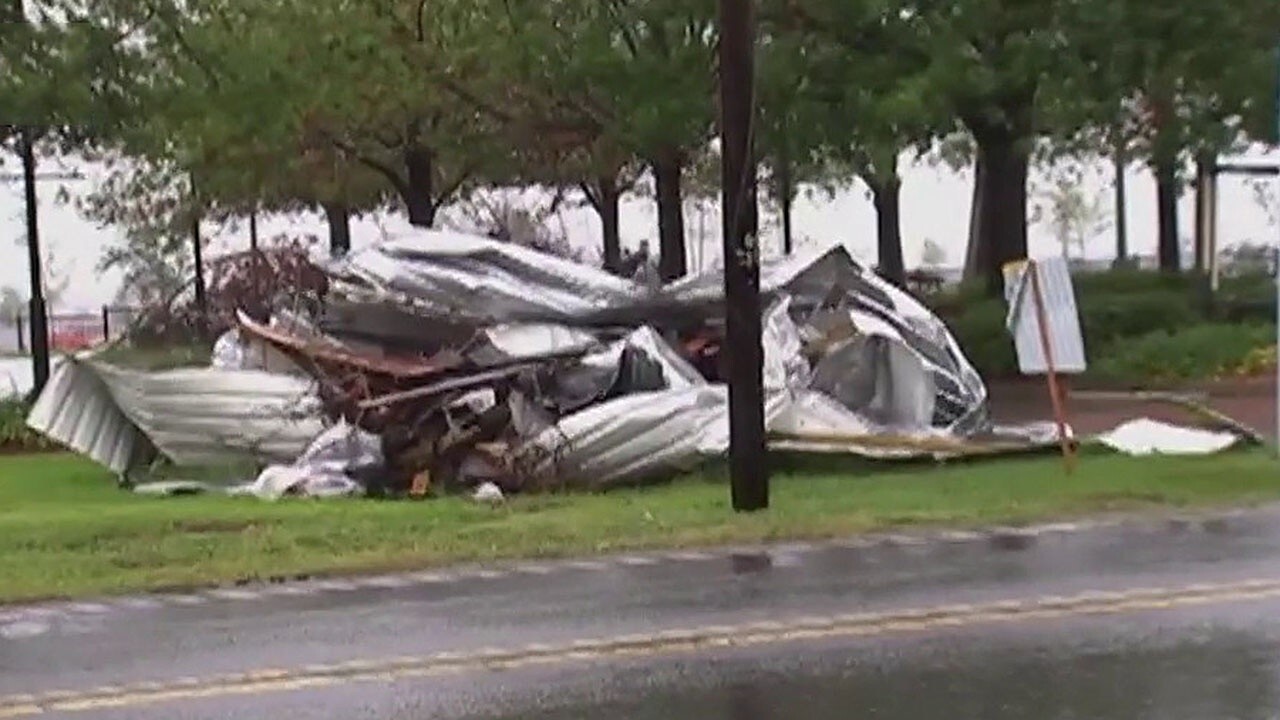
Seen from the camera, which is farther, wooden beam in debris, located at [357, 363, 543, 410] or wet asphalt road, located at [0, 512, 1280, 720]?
wooden beam in debris, located at [357, 363, 543, 410]

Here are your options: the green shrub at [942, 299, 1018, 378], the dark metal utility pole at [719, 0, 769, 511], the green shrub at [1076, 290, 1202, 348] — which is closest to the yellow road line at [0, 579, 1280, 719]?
the dark metal utility pole at [719, 0, 769, 511]

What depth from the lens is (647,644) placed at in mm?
9477

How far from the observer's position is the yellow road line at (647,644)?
880cm

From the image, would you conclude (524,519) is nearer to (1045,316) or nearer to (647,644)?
(1045,316)

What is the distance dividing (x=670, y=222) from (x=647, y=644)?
2447 cm

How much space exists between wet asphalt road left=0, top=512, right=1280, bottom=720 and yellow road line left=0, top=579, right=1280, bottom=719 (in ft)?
0.13

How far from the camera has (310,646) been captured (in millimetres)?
9805

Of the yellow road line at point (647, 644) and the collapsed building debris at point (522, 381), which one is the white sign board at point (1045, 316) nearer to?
the collapsed building debris at point (522, 381)

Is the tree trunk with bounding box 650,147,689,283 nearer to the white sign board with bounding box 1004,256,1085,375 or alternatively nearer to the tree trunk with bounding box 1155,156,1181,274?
the tree trunk with bounding box 1155,156,1181,274

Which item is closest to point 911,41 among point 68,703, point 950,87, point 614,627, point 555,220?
point 950,87

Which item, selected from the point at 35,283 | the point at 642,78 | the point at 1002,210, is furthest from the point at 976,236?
the point at 35,283

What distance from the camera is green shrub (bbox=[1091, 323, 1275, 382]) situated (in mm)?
25938

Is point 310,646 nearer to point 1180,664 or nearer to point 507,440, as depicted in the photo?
point 1180,664

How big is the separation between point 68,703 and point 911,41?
58.6 ft
